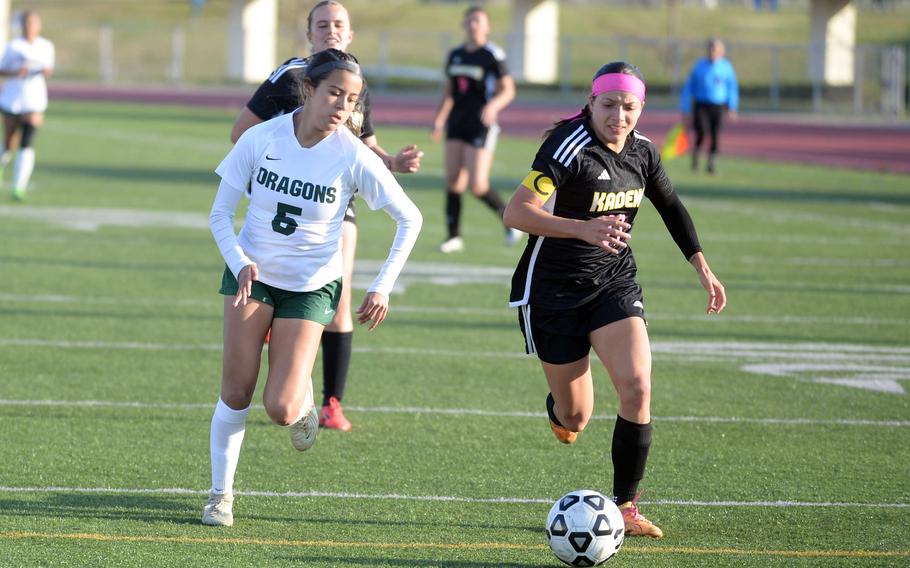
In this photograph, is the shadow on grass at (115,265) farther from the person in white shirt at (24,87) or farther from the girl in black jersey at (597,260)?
the girl in black jersey at (597,260)

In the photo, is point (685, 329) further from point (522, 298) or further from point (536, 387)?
point (522, 298)

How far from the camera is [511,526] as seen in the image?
5.71 metres

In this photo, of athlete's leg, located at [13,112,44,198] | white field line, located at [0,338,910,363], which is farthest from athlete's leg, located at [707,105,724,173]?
white field line, located at [0,338,910,363]

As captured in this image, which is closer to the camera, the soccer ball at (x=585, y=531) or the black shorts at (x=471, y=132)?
the soccer ball at (x=585, y=531)

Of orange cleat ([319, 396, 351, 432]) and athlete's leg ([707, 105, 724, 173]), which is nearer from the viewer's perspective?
orange cleat ([319, 396, 351, 432])

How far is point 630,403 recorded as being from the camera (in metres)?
5.57

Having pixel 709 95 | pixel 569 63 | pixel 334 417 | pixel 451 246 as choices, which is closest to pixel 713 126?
pixel 709 95

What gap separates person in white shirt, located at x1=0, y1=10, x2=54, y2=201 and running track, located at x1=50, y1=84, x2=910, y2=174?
32.7ft

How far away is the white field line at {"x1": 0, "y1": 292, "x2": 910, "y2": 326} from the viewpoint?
10.9 m

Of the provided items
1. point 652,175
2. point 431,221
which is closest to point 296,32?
point 431,221

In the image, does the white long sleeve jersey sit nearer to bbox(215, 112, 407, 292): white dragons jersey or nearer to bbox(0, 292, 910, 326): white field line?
bbox(215, 112, 407, 292): white dragons jersey

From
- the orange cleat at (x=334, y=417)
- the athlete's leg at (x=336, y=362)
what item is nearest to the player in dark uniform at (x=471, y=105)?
the athlete's leg at (x=336, y=362)

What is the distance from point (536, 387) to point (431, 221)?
836 centimetres

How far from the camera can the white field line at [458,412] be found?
25.2 feet
